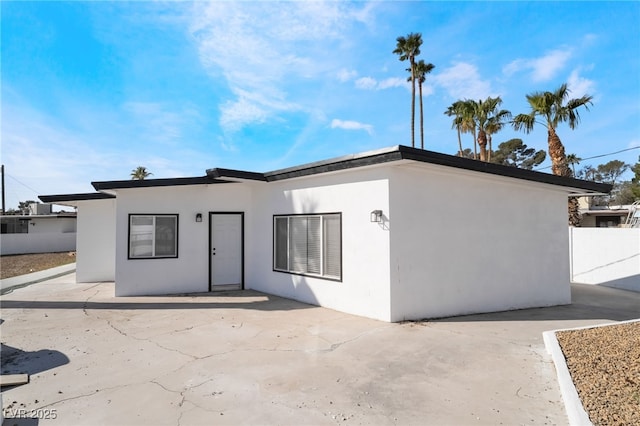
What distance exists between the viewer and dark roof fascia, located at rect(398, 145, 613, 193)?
20.2 feet

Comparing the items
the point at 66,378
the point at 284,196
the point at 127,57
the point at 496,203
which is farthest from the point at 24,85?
the point at 496,203

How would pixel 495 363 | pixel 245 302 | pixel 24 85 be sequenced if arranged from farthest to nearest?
pixel 24 85
pixel 245 302
pixel 495 363

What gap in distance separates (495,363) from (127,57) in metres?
11.3

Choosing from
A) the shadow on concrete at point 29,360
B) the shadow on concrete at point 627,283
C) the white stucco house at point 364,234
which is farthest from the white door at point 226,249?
the shadow on concrete at point 627,283

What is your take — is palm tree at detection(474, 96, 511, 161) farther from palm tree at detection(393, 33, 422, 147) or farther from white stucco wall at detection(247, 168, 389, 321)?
white stucco wall at detection(247, 168, 389, 321)

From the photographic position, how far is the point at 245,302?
8641 millimetres

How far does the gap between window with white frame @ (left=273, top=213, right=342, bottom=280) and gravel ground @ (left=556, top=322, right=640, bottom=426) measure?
4292 mm

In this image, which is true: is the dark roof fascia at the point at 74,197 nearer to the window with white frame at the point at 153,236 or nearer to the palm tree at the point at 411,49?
the window with white frame at the point at 153,236

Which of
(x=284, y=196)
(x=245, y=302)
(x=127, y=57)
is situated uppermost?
(x=127, y=57)

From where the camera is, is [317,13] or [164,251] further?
[164,251]

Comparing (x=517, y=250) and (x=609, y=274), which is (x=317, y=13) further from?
(x=609, y=274)

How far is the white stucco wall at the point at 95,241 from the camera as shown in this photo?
11.9 m

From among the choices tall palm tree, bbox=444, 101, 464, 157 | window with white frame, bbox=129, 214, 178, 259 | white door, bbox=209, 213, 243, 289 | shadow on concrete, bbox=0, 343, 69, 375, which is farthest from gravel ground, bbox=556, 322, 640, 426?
tall palm tree, bbox=444, 101, 464, 157

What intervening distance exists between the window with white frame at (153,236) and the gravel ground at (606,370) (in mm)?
9158
